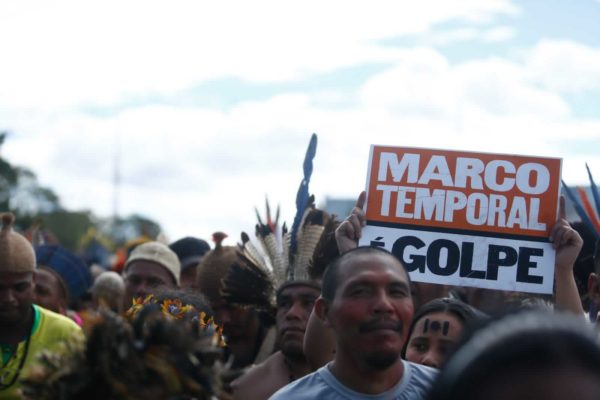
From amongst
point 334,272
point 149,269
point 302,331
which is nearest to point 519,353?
point 334,272

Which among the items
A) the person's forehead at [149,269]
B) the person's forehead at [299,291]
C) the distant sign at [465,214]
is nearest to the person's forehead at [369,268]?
the distant sign at [465,214]

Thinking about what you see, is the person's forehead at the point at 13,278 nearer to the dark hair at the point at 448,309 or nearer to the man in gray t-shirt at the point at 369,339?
the dark hair at the point at 448,309

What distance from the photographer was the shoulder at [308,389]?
12.2ft

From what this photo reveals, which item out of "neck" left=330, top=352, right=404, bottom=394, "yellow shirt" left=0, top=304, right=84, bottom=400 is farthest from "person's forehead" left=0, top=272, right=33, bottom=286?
"neck" left=330, top=352, right=404, bottom=394

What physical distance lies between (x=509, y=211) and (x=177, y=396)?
302 centimetres

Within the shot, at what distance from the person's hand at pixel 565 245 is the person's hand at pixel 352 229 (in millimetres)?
946

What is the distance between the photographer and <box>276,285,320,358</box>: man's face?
213 inches

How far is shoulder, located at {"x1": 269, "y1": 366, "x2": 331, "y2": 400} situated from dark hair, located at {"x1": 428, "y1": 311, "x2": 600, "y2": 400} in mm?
2508

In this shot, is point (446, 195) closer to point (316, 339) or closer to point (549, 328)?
point (316, 339)

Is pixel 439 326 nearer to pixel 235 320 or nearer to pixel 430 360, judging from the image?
pixel 430 360

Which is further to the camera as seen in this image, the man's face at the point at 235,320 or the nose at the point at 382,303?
the man's face at the point at 235,320

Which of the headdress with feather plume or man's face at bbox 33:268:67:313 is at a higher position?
the headdress with feather plume

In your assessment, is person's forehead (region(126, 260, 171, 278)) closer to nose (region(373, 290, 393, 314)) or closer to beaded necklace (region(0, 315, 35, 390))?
beaded necklace (region(0, 315, 35, 390))

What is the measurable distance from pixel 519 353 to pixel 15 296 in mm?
4875
